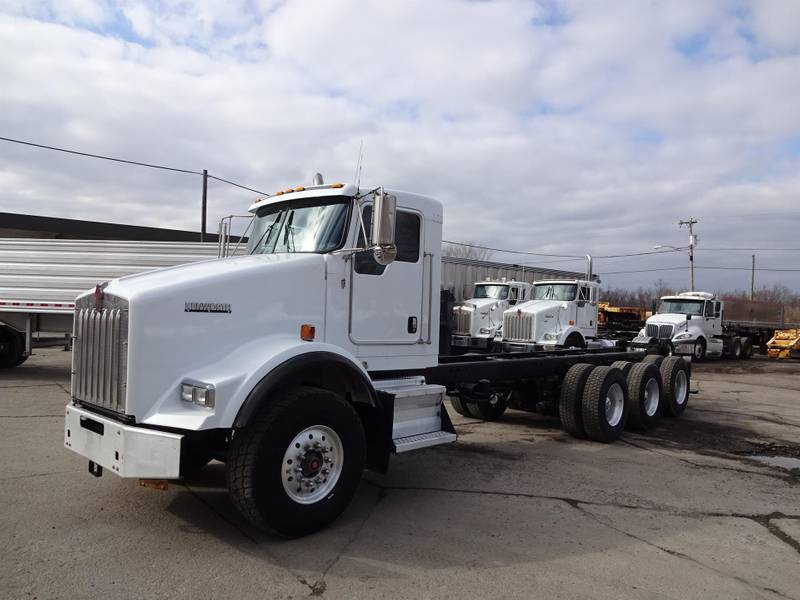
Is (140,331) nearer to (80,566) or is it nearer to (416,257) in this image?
(80,566)

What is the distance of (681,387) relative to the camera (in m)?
10.6

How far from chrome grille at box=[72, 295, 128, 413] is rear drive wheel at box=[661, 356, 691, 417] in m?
8.48

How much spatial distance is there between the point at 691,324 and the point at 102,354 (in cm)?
2289

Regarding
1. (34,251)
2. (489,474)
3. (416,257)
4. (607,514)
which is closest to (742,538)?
(607,514)

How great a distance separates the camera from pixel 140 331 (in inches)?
165

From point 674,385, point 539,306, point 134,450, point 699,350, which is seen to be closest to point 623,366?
point 674,385

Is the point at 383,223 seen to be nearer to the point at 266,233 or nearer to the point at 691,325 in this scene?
the point at 266,233

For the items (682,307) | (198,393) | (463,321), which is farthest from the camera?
(682,307)

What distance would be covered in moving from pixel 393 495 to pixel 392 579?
5.74 feet

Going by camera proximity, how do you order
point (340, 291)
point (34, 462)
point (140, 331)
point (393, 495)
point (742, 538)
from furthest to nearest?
point (34, 462)
point (393, 495)
point (340, 291)
point (742, 538)
point (140, 331)

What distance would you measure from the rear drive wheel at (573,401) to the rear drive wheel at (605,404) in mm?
79

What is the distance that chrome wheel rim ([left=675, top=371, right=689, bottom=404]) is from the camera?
10.4 metres

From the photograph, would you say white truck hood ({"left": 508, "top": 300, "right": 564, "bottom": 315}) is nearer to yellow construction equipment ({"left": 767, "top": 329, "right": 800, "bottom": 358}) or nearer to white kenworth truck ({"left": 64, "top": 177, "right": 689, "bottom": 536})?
white kenworth truck ({"left": 64, "top": 177, "right": 689, "bottom": 536})

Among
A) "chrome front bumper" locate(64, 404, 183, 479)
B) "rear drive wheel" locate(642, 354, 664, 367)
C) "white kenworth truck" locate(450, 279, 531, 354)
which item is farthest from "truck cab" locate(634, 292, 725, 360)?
"chrome front bumper" locate(64, 404, 183, 479)
